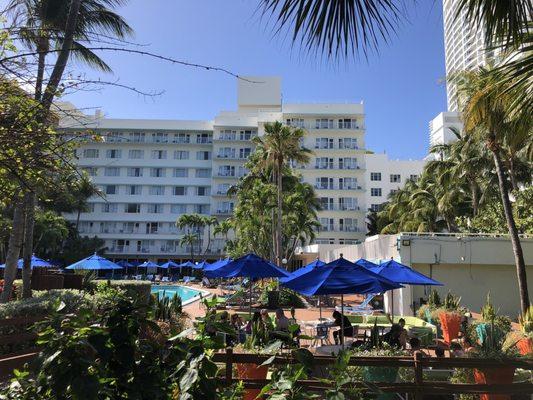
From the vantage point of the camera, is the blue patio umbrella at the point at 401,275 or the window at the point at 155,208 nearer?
the blue patio umbrella at the point at 401,275

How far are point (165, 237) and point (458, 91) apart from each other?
57.7 metres

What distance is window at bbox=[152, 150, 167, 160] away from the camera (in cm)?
7256

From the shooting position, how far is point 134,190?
7169cm

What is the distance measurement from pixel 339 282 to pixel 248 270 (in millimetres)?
5990

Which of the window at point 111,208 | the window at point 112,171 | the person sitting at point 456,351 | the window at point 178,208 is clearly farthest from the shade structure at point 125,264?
the person sitting at point 456,351

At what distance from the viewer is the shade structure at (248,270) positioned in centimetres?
1449

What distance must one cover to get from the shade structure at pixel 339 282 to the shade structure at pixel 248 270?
501 centimetres

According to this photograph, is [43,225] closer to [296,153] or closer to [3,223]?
[296,153]

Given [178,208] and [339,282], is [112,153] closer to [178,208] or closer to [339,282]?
[178,208]

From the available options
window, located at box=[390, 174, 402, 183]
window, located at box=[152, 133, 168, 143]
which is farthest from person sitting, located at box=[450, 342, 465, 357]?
window, located at box=[390, 174, 402, 183]

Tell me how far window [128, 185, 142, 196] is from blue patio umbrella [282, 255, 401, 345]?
65.1m

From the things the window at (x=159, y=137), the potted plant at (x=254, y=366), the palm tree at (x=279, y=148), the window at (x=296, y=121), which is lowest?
the potted plant at (x=254, y=366)

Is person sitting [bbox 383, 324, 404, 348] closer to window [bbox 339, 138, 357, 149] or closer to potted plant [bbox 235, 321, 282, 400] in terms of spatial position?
potted plant [bbox 235, 321, 282, 400]

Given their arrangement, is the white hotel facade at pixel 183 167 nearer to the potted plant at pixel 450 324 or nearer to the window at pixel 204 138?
the window at pixel 204 138
